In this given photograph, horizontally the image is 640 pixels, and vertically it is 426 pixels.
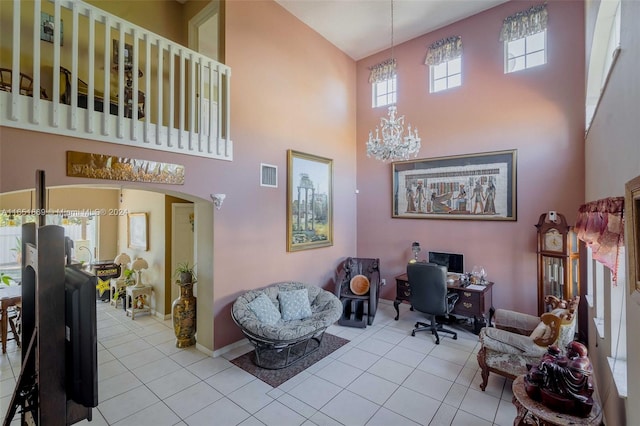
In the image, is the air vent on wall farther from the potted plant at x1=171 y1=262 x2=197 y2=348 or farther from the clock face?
the clock face

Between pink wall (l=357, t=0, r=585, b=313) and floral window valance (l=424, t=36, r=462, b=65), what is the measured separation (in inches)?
4.1

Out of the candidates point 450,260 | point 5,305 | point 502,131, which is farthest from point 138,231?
point 502,131

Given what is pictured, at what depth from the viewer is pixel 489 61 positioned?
4.76m

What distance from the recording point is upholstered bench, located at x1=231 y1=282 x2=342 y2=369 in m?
3.35

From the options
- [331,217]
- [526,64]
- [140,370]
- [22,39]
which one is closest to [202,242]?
[140,370]

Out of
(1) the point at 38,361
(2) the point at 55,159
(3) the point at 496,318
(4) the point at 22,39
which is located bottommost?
(3) the point at 496,318

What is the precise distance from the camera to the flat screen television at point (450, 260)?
489cm

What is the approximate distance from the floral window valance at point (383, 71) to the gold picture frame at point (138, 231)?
535cm

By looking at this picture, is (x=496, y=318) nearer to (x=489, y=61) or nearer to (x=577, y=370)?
(x=577, y=370)

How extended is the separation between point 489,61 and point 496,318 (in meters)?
4.05

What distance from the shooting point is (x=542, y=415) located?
1913 mm

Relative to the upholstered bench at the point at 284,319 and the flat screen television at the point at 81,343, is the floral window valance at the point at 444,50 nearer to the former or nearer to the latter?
the upholstered bench at the point at 284,319

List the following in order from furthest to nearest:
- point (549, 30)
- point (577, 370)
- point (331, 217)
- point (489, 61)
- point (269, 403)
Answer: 1. point (331, 217)
2. point (489, 61)
3. point (549, 30)
4. point (269, 403)
5. point (577, 370)

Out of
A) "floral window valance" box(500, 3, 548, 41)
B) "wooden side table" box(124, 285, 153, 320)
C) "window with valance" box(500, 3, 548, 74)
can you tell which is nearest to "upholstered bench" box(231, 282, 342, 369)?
"wooden side table" box(124, 285, 153, 320)
